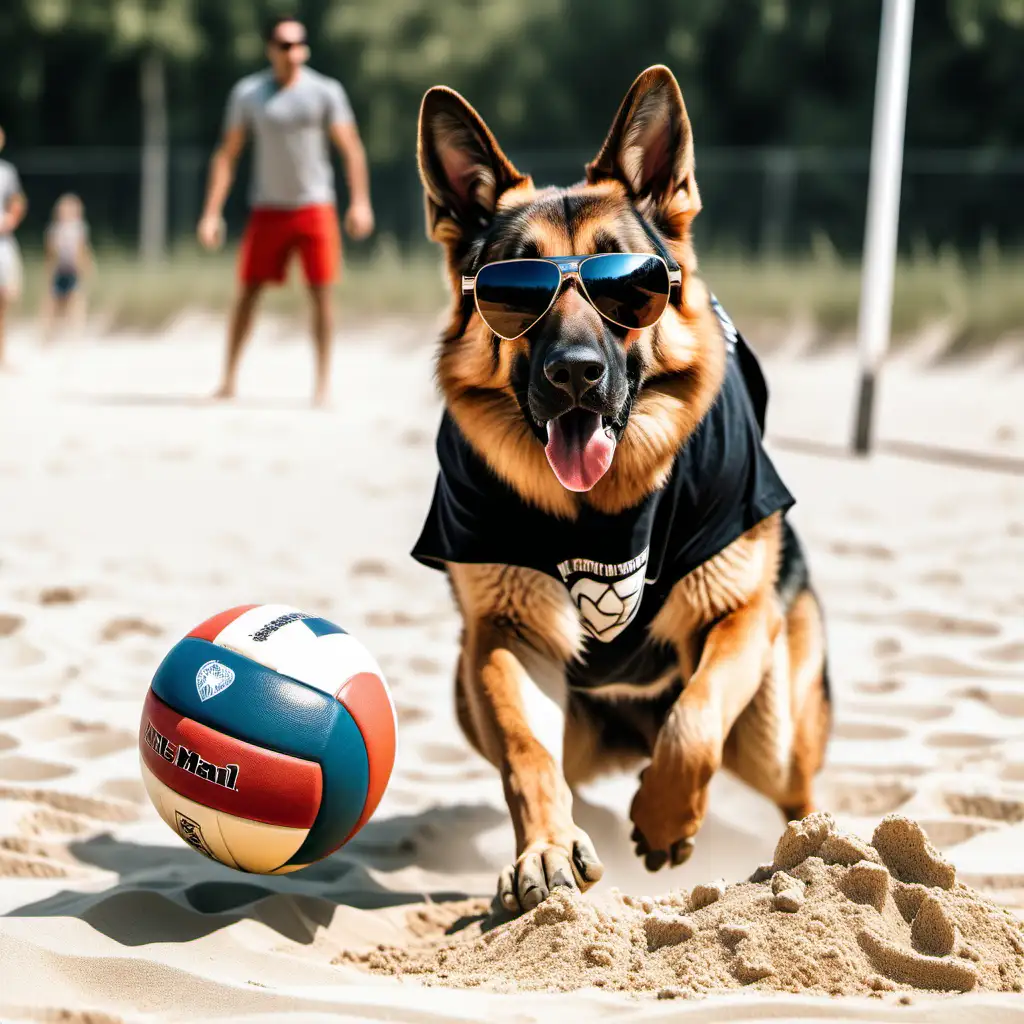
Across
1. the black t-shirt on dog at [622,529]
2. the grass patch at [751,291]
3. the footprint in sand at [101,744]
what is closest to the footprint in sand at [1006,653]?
the black t-shirt on dog at [622,529]

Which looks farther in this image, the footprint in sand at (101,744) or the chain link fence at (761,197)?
the chain link fence at (761,197)

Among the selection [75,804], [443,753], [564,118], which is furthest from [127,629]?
[564,118]

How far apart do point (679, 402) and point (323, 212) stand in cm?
693

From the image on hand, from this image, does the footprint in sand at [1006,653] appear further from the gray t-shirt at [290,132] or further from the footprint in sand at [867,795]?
the gray t-shirt at [290,132]

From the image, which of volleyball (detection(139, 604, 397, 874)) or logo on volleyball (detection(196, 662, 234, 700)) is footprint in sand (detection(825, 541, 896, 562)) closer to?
volleyball (detection(139, 604, 397, 874))

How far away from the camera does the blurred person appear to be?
55.5 feet

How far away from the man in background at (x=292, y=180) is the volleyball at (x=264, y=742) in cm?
681

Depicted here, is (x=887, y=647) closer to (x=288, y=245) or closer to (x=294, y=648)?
(x=294, y=648)

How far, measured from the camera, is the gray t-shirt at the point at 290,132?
9.59m

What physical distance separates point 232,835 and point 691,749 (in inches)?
37.2

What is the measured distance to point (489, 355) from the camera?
3.23 metres

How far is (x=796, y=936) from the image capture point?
2451 millimetres

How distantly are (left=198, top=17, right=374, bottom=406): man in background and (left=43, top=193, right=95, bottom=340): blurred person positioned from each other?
7.74 meters

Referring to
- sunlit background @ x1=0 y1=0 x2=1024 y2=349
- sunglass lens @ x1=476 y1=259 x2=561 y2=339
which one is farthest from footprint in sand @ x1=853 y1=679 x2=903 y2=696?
sunlit background @ x1=0 y1=0 x2=1024 y2=349
